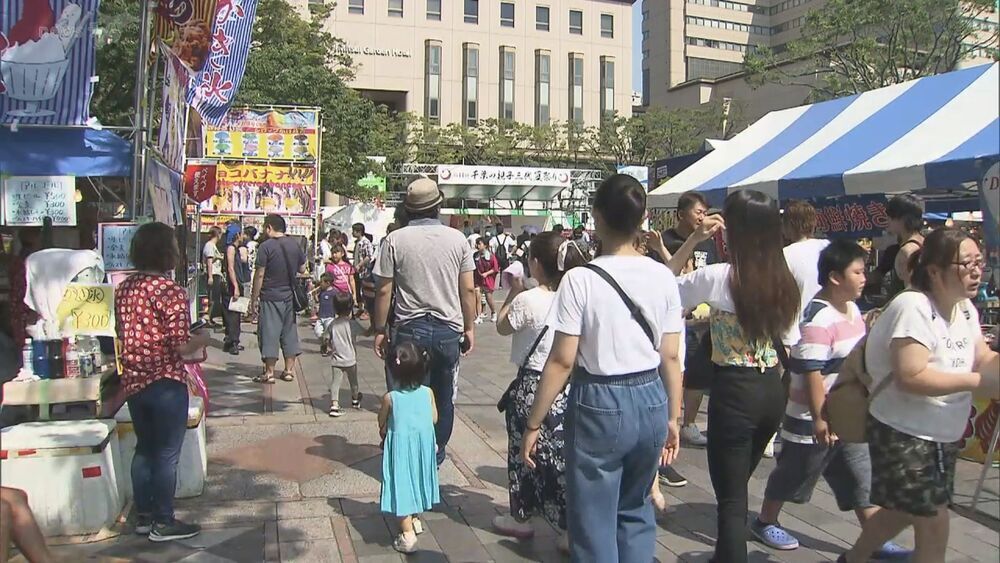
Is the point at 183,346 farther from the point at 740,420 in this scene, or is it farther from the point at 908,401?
the point at 908,401

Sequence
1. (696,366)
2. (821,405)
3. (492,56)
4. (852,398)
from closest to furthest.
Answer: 1. (852,398)
2. (821,405)
3. (696,366)
4. (492,56)

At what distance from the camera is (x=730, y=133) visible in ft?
156

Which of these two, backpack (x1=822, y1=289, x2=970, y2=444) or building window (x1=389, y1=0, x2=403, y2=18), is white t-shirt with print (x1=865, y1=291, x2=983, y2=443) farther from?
building window (x1=389, y1=0, x2=403, y2=18)

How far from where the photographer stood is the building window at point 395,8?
171ft

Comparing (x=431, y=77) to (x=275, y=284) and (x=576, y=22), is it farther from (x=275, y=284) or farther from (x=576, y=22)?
(x=275, y=284)

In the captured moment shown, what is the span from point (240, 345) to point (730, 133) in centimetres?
4194

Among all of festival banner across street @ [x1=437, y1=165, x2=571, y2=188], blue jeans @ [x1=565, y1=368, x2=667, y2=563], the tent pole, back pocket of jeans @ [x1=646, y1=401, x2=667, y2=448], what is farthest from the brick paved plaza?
festival banner across street @ [x1=437, y1=165, x2=571, y2=188]

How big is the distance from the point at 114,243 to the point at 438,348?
9.63ft

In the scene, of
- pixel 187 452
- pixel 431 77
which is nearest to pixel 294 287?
pixel 187 452

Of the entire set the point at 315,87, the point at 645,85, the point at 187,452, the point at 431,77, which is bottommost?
the point at 187,452

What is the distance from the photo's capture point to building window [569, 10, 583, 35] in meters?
56.2

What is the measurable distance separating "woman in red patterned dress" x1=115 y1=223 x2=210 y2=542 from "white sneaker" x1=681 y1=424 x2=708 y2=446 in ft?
12.0

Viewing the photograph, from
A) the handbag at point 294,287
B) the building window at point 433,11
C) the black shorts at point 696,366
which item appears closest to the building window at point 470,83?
the building window at point 433,11

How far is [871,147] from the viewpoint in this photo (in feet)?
26.2
